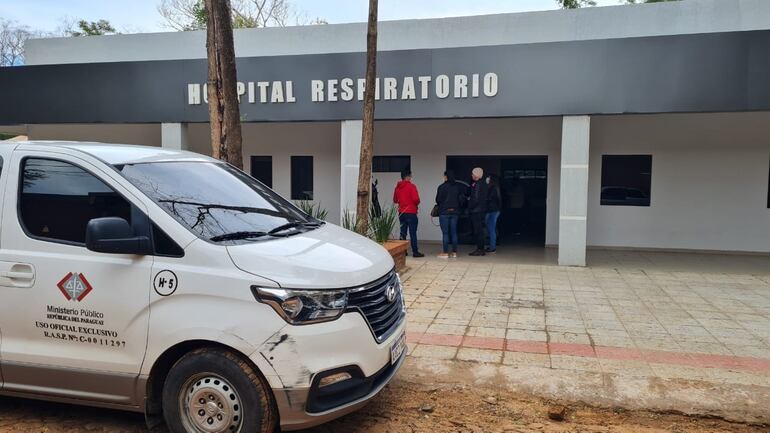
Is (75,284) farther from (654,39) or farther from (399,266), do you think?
(654,39)

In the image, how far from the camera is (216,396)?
3.04 metres

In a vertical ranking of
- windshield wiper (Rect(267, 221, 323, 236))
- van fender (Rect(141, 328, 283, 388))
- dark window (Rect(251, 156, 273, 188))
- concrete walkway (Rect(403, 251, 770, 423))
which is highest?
dark window (Rect(251, 156, 273, 188))

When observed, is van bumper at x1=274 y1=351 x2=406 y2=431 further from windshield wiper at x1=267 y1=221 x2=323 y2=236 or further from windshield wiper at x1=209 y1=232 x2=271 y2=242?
windshield wiper at x1=267 y1=221 x2=323 y2=236

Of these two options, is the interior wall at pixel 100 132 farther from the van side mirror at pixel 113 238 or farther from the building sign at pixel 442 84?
the van side mirror at pixel 113 238

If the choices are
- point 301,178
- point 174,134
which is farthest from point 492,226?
point 174,134

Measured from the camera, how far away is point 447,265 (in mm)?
9781

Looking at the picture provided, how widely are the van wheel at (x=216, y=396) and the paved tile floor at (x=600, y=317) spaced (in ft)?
7.47

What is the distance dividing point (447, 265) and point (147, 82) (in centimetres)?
745

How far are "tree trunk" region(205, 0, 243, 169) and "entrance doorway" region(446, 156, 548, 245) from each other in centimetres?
683

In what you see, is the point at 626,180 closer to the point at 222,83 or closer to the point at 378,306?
the point at 222,83

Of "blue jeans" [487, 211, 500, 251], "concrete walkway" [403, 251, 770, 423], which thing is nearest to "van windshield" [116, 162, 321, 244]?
"concrete walkway" [403, 251, 770, 423]

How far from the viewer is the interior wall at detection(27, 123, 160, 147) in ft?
46.1

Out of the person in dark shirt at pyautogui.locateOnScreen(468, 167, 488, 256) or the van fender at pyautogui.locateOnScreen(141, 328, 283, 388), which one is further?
the person in dark shirt at pyautogui.locateOnScreen(468, 167, 488, 256)

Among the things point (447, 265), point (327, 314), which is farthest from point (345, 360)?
point (447, 265)
